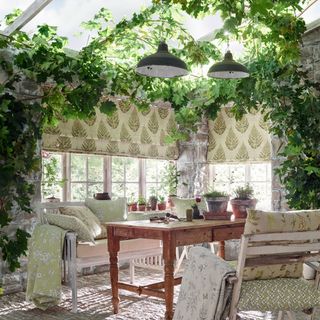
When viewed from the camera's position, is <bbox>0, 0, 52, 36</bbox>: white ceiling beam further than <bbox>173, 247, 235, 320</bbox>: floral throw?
Yes

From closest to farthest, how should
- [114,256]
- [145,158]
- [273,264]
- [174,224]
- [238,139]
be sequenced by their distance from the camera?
[273,264] → [174,224] → [114,256] → [145,158] → [238,139]

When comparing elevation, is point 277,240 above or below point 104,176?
below

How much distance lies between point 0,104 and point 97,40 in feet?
4.66

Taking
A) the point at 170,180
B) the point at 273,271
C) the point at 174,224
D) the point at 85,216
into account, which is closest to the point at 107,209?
the point at 85,216

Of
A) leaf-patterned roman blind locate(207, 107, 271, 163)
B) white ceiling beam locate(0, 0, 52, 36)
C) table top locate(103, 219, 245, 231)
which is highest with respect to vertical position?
white ceiling beam locate(0, 0, 52, 36)

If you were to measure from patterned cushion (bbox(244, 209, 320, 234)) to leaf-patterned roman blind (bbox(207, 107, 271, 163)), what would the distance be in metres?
4.71

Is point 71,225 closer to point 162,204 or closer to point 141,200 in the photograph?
point 141,200

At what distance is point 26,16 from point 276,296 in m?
3.80

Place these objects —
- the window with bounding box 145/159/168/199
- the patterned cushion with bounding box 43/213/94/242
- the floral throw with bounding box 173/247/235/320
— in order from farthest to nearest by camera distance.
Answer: the window with bounding box 145/159/168/199 < the patterned cushion with bounding box 43/213/94/242 < the floral throw with bounding box 173/247/235/320

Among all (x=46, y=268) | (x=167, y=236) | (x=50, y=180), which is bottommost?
(x=46, y=268)

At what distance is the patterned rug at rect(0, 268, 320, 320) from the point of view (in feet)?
15.7

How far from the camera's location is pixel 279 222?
10.2ft

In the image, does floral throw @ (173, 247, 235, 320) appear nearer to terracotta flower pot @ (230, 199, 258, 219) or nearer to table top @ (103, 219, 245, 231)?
table top @ (103, 219, 245, 231)

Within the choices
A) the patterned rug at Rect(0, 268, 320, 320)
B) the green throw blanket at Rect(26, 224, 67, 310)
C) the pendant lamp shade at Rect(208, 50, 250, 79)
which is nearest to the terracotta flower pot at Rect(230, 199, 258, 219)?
the patterned rug at Rect(0, 268, 320, 320)
